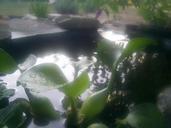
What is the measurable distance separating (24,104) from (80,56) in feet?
4.59

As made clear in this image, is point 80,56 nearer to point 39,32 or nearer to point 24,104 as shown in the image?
point 39,32

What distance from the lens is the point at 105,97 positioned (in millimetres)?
1622

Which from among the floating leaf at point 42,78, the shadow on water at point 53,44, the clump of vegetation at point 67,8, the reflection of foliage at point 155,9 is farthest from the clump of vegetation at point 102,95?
the clump of vegetation at point 67,8

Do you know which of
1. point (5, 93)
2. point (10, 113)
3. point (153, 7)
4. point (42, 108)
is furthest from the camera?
point (153, 7)

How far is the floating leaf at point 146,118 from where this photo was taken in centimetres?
131

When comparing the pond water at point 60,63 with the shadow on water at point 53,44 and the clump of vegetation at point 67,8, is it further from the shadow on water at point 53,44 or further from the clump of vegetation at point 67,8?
the clump of vegetation at point 67,8

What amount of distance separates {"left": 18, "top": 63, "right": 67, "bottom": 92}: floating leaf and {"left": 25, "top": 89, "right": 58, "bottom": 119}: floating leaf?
22 centimetres

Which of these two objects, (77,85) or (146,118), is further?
(77,85)

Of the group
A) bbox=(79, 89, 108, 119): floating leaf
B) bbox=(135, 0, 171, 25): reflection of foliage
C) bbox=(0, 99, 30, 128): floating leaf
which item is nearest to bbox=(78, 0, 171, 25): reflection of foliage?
bbox=(135, 0, 171, 25): reflection of foliage

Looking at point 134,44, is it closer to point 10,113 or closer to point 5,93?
point 10,113

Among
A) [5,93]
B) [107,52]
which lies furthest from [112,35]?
[5,93]

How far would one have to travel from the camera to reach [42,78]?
4.92ft

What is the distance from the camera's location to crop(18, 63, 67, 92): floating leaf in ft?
4.67

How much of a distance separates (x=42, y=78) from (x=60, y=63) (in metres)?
1.30
